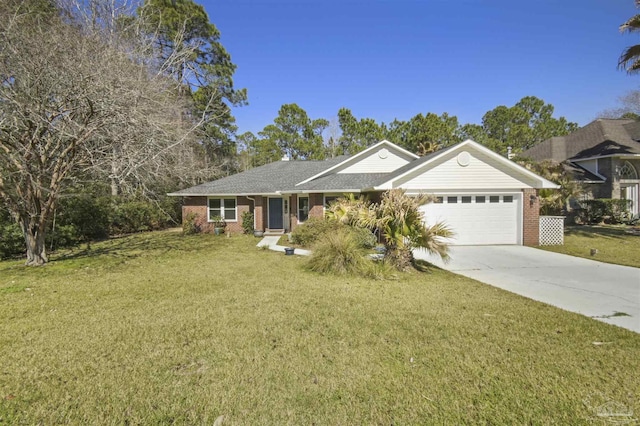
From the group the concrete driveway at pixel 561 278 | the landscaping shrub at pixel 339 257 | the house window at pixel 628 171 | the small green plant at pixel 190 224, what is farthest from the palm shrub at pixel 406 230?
the house window at pixel 628 171

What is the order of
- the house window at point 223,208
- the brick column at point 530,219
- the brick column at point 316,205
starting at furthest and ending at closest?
the house window at point 223,208 < the brick column at point 316,205 < the brick column at point 530,219

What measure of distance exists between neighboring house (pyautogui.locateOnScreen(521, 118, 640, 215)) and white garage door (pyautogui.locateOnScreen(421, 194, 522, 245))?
11.3 m

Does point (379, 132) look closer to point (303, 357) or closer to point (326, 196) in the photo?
point (326, 196)

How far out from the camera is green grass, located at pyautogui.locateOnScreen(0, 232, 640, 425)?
2854 mm

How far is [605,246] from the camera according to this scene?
1220cm

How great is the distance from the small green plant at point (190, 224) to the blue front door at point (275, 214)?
445 centimetres

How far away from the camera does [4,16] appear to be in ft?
31.0

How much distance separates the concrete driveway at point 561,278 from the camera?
5.63m

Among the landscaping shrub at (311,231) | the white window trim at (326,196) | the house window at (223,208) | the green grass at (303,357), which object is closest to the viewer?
the green grass at (303,357)

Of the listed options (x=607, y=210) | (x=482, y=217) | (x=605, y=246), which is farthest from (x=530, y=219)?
(x=607, y=210)

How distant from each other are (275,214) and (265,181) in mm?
2381

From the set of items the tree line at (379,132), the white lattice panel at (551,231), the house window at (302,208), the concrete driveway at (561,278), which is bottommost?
the concrete driveway at (561,278)

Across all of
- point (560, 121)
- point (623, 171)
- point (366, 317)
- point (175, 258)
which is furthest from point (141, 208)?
point (560, 121)

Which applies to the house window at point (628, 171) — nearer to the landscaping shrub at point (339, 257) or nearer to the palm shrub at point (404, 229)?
the palm shrub at point (404, 229)
